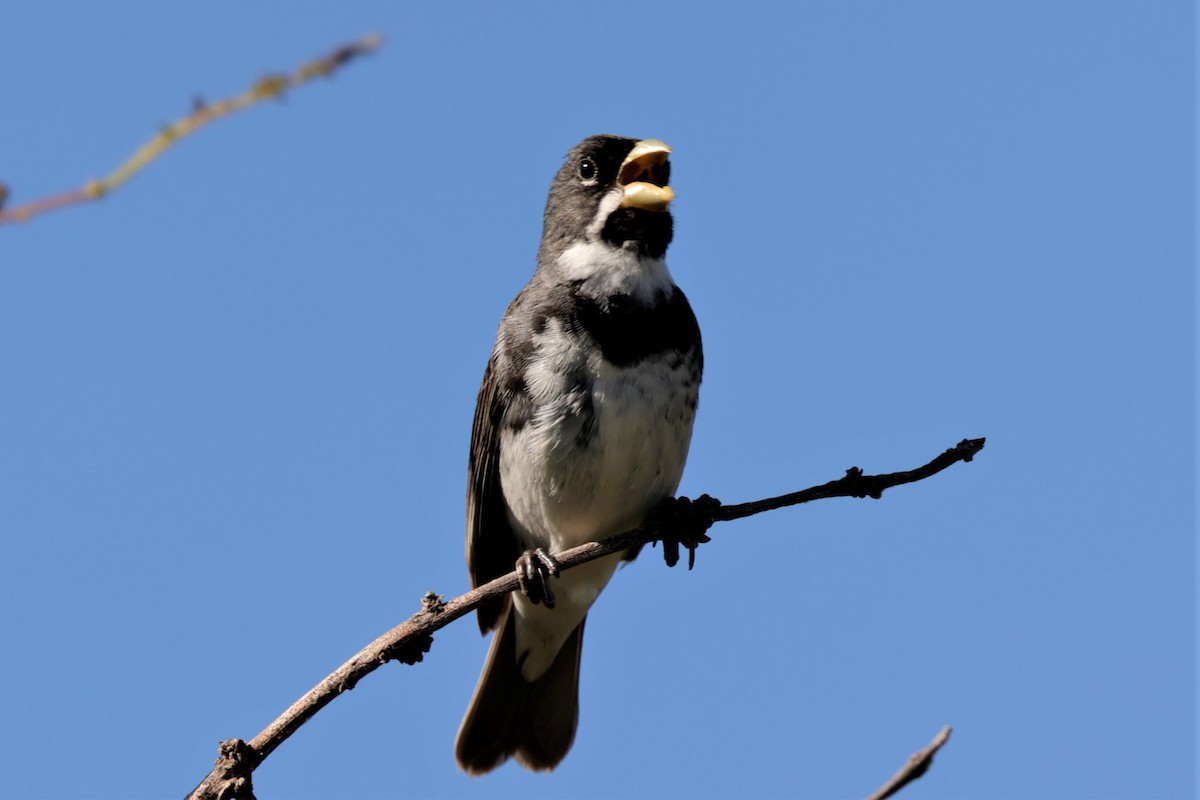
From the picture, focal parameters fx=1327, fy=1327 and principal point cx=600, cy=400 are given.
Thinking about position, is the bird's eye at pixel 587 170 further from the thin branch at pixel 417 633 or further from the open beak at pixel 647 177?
the thin branch at pixel 417 633

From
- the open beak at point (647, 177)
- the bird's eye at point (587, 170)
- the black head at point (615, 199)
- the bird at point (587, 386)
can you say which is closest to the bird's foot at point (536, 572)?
the bird at point (587, 386)

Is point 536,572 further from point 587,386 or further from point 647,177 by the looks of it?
point 647,177

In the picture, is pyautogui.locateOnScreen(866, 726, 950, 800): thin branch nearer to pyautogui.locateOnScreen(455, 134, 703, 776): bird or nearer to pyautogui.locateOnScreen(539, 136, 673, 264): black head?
pyautogui.locateOnScreen(455, 134, 703, 776): bird

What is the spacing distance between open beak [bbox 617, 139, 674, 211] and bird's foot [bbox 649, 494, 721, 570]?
5.32 feet

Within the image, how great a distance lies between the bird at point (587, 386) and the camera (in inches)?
276

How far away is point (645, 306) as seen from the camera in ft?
23.4

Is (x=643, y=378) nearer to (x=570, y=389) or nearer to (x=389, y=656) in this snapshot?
(x=570, y=389)

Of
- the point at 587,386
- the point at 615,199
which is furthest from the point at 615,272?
the point at 587,386

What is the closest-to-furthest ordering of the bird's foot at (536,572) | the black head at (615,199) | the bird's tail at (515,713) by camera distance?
the bird's foot at (536,572) < the black head at (615,199) < the bird's tail at (515,713)

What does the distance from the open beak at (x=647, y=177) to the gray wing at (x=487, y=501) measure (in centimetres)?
122

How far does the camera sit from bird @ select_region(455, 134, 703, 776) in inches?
276

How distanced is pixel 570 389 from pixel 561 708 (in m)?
2.52

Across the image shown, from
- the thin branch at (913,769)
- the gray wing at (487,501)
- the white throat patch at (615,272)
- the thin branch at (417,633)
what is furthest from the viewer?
the gray wing at (487,501)

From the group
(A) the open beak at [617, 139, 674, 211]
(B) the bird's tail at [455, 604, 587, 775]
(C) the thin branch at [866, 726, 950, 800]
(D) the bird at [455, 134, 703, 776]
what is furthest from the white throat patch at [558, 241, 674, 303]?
(C) the thin branch at [866, 726, 950, 800]
